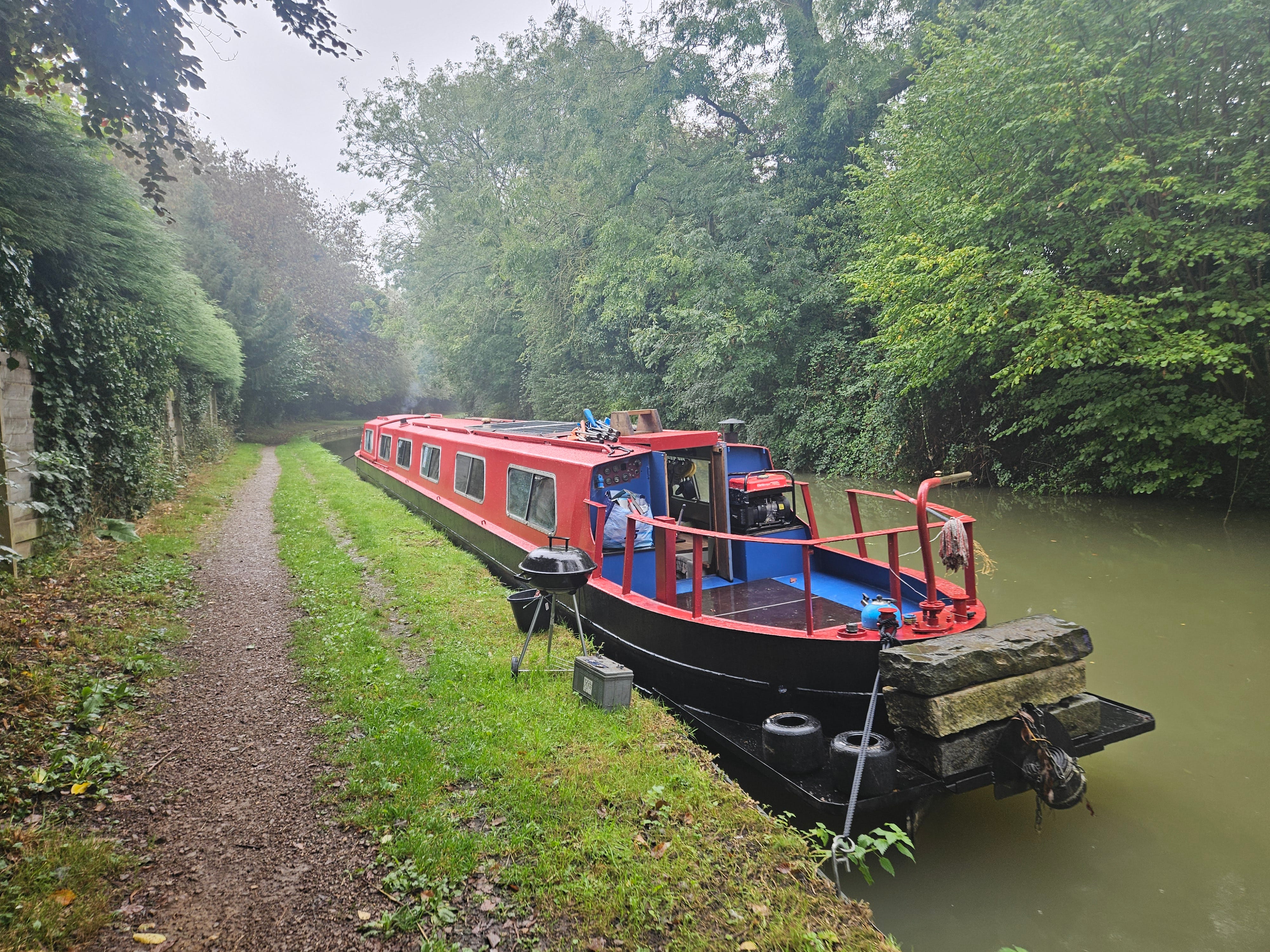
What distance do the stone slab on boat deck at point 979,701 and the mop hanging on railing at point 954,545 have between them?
0.74 m

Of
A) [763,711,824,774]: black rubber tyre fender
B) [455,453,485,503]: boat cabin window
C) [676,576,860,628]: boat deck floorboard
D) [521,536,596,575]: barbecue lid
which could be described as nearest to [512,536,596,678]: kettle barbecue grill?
[521,536,596,575]: barbecue lid

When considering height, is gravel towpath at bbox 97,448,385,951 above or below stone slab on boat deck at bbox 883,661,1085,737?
below

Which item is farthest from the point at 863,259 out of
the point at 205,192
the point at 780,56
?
the point at 205,192

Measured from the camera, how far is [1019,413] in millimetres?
12781

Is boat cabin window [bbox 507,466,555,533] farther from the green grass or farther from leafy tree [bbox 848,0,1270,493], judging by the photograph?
leafy tree [bbox 848,0,1270,493]

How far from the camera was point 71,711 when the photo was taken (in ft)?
12.8

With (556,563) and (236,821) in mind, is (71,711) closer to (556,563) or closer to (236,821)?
(236,821)

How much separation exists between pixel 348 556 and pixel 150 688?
3.90m

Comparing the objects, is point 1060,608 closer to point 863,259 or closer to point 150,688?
point 150,688

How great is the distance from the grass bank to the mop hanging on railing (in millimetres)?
4371

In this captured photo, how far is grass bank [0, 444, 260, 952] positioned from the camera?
8.32ft

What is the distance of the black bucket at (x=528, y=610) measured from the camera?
530 cm

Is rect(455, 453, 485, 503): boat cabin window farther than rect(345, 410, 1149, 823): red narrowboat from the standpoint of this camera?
Yes

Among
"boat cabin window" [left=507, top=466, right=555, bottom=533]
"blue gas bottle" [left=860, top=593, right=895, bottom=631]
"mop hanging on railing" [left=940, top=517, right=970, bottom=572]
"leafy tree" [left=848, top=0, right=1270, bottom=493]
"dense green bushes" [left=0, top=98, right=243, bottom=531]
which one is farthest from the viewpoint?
"leafy tree" [left=848, top=0, right=1270, bottom=493]
